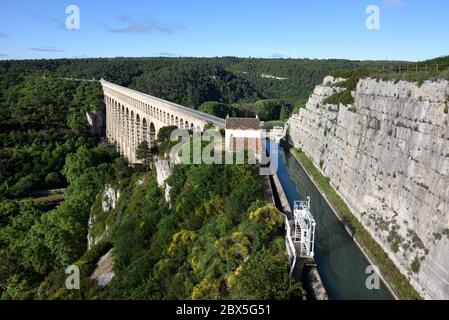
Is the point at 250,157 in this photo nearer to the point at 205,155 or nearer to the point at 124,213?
the point at 205,155

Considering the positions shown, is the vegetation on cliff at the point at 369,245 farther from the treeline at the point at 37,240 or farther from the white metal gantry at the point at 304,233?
the treeline at the point at 37,240

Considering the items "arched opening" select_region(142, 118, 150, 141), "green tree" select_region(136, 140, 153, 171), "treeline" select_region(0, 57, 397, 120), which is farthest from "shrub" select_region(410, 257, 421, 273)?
"treeline" select_region(0, 57, 397, 120)

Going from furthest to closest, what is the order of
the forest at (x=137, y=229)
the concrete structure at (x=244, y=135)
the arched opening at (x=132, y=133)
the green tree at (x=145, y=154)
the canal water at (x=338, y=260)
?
the arched opening at (x=132, y=133) → the green tree at (x=145, y=154) → the concrete structure at (x=244, y=135) → the canal water at (x=338, y=260) → the forest at (x=137, y=229)

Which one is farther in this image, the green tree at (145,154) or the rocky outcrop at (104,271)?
the green tree at (145,154)

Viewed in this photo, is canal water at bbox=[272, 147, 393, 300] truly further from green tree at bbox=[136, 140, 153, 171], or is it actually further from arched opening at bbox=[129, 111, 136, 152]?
arched opening at bbox=[129, 111, 136, 152]

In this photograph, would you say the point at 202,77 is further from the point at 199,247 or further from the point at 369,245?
the point at 199,247

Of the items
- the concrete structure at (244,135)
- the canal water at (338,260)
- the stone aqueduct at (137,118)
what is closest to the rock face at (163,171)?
the concrete structure at (244,135)
